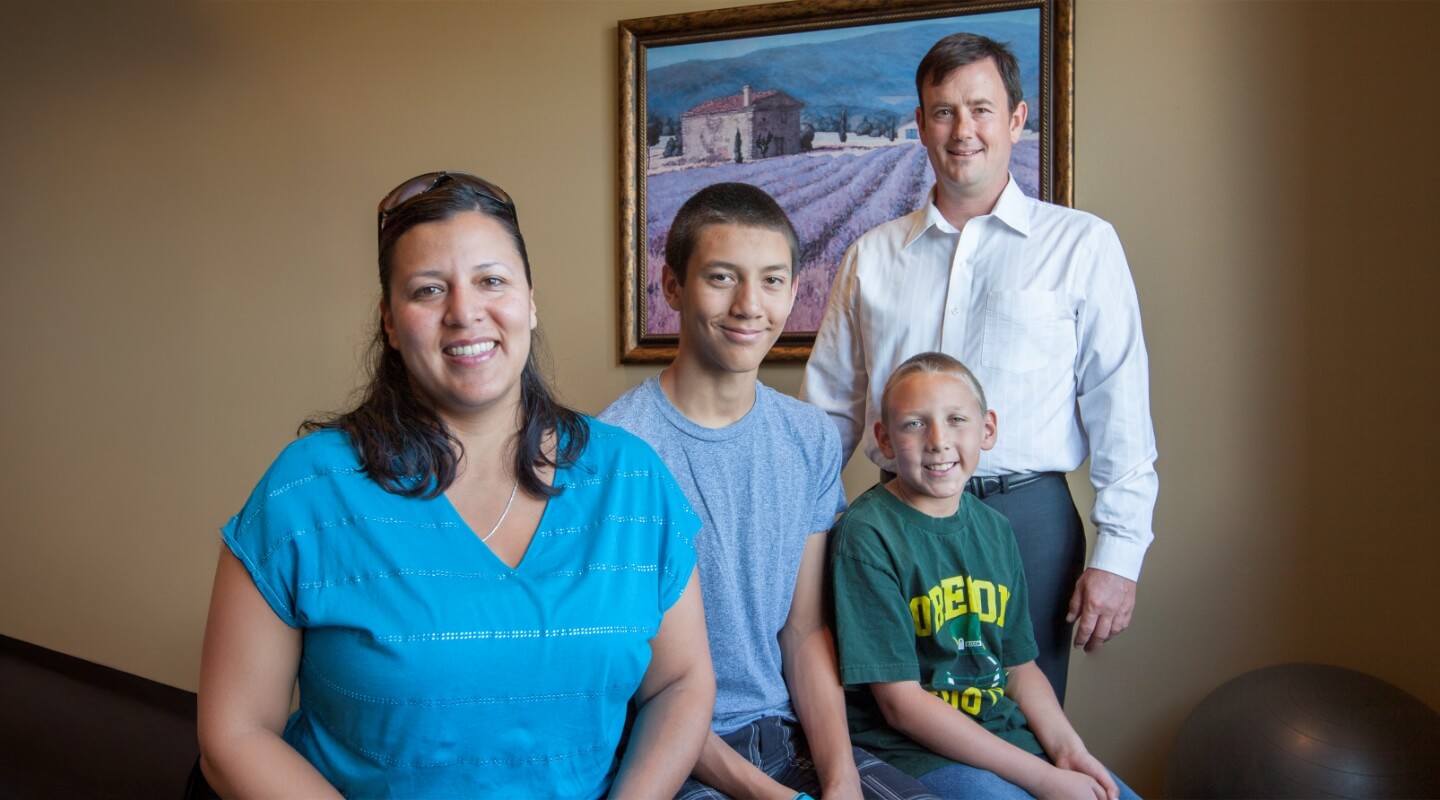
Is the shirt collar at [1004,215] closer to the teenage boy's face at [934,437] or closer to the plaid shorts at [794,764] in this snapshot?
the teenage boy's face at [934,437]

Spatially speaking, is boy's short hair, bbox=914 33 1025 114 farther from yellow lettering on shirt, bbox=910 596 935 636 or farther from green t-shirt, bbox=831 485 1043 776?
yellow lettering on shirt, bbox=910 596 935 636

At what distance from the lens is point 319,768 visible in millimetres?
1254

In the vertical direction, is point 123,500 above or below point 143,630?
above

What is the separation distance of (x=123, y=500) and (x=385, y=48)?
2005 millimetres

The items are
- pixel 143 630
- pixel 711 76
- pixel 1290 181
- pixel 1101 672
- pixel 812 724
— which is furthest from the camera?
pixel 143 630

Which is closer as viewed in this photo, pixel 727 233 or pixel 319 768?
pixel 319 768

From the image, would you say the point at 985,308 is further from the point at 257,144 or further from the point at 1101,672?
the point at 257,144

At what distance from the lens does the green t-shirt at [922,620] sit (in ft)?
5.29

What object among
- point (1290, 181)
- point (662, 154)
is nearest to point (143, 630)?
point (662, 154)

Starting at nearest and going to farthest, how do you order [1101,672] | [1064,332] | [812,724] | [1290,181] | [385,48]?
[812,724]
[1064,332]
[1290,181]
[1101,672]
[385,48]

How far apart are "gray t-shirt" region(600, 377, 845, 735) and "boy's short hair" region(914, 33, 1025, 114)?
0.82 m

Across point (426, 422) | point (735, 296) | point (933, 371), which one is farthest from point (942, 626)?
point (426, 422)

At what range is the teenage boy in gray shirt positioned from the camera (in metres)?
1.57

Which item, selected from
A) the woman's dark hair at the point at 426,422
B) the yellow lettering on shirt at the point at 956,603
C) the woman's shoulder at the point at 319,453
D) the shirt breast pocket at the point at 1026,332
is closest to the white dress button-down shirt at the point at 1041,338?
the shirt breast pocket at the point at 1026,332
